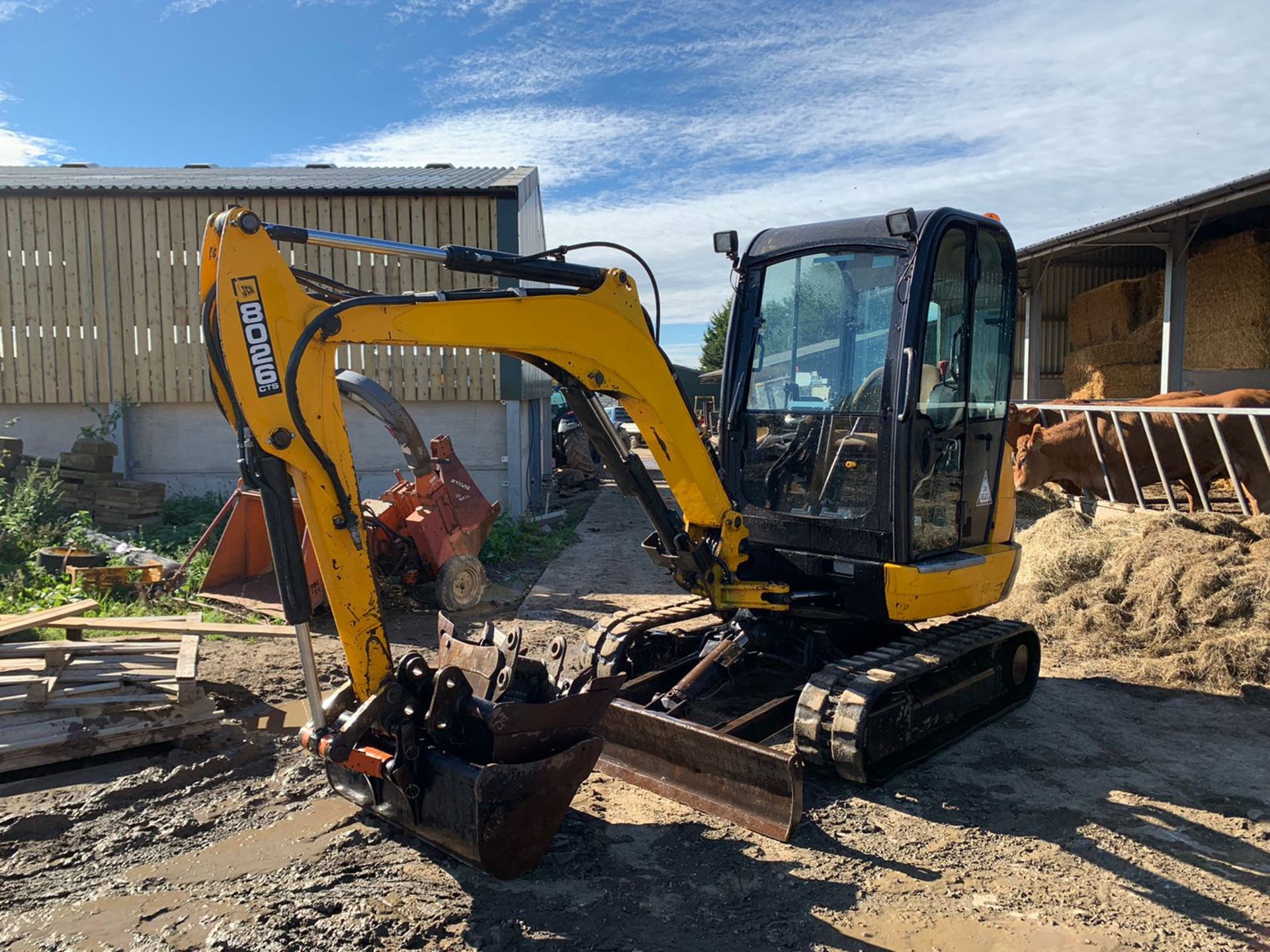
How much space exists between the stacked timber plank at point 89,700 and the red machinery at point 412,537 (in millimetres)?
2313

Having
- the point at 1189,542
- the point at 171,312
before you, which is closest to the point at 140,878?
the point at 1189,542

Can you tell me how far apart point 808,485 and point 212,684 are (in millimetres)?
3838

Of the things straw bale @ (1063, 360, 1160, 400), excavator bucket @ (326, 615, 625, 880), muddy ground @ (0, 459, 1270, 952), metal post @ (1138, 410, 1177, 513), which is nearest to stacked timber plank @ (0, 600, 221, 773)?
muddy ground @ (0, 459, 1270, 952)

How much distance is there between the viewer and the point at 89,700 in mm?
4992

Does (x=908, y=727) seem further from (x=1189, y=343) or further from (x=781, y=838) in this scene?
(x=1189, y=343)

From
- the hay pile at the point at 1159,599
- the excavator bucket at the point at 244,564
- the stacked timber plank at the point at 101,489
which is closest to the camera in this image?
the hay pile at the point at 1159,599

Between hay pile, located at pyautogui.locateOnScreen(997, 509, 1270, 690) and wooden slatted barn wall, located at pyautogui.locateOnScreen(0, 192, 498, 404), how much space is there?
7.07m

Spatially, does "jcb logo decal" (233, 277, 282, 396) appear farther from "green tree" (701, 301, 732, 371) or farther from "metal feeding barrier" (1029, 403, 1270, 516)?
"green tree" (701, 301, 732, 371)

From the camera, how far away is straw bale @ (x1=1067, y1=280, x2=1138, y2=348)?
1689 centimetres

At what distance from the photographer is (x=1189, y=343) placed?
14.9 metres

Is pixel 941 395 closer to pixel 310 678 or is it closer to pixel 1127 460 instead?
pixel 310 678

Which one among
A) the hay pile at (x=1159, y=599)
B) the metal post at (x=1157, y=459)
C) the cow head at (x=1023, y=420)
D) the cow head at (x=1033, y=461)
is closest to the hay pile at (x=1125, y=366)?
the cow head at (x=1023, y=420)

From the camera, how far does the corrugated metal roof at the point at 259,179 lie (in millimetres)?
12336

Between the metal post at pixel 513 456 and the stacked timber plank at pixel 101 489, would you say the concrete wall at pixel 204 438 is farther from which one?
the stacked timber plank at pixel 101 489
